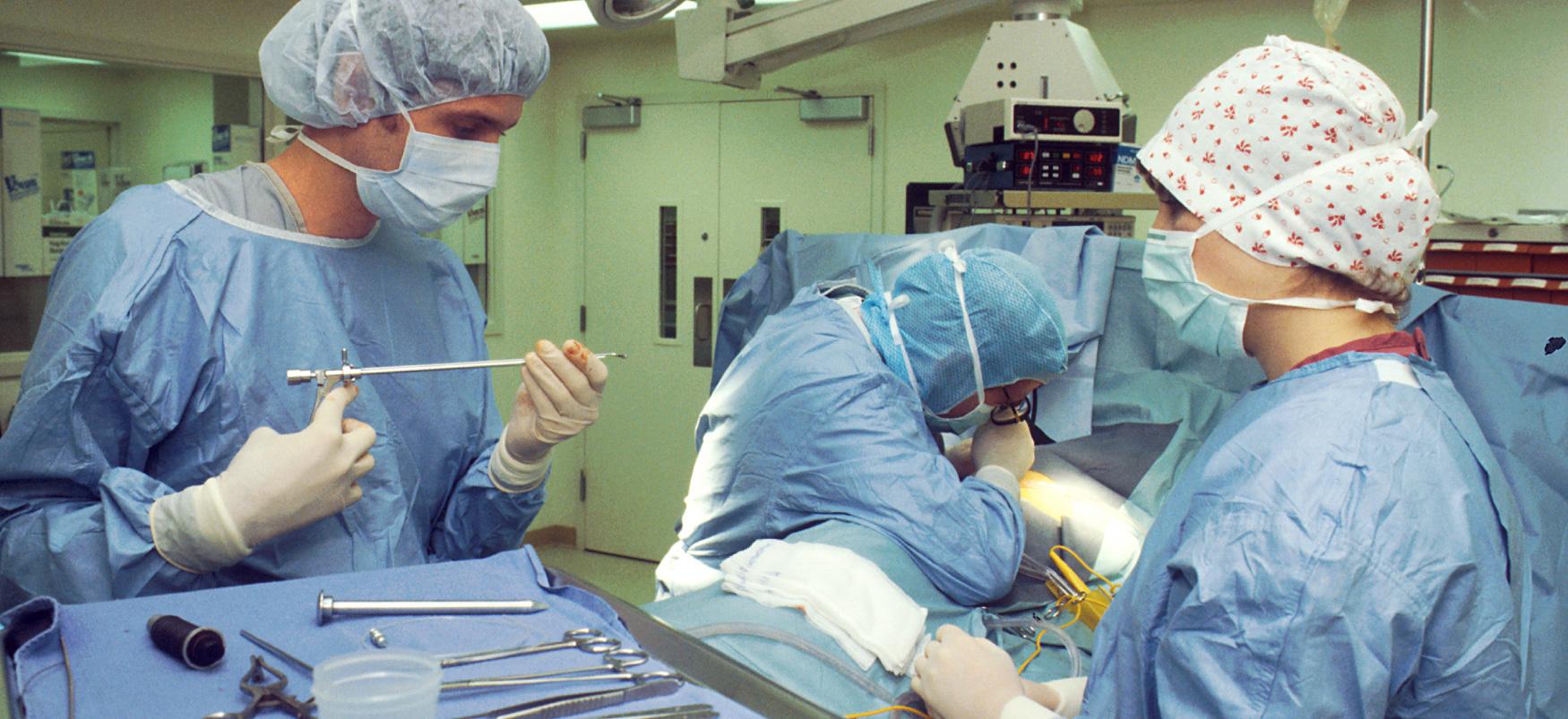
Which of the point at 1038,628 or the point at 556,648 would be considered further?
the point at 1038,628

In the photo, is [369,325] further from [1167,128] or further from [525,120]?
[525,120]

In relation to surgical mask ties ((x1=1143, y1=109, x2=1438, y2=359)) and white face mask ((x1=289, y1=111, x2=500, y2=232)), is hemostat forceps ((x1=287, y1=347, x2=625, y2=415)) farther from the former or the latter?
surgical mask ties ((x1=1143, y1=109, x2=1438, y2=359))

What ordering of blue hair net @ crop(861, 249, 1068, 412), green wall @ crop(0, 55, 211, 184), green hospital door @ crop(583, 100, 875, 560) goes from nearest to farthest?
1. blue hair net @ crop(861, 249, 1068, 412)
2. green wall @ crop(0, 55, 211, 184)
3. green hospital door @ crop(583, 100, 875, 560)

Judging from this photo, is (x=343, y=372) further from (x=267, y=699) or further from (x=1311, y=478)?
(x=1311, y=478)

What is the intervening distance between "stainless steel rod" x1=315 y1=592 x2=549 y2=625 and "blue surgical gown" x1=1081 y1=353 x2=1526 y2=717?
0.58 m

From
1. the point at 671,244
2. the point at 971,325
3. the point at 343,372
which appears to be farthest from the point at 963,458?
the point at 671,244

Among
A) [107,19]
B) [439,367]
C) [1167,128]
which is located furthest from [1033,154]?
[107,19]

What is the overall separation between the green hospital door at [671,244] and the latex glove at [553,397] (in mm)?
3106

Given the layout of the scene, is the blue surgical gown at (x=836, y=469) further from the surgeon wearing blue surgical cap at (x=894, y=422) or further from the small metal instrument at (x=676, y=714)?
the small metal instrument at (x=676, y=714)

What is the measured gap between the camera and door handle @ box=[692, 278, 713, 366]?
489 centimetres

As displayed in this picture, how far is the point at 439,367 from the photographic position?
130 centimetres

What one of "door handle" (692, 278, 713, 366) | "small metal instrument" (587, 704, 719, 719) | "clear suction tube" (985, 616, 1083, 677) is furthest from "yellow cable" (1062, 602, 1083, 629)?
"door handle" (692, 278, 713, 366)

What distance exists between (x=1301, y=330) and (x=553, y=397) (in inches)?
34.6

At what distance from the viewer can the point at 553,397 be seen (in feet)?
4.96
